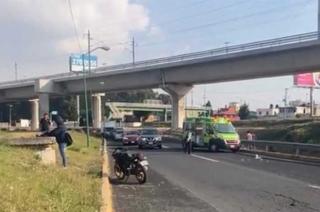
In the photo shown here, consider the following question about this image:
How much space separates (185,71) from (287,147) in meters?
31.9

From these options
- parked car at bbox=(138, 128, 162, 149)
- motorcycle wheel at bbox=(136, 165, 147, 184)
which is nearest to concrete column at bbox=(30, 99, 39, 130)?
parked car at bbox=(138, 128, 162, 149)

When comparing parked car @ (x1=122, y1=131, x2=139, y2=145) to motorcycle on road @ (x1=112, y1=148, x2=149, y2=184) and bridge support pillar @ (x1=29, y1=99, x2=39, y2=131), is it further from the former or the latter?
bridge support pillar @ (x1=29, y1=99, x2=39, y2=131)

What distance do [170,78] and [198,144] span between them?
90.5ft

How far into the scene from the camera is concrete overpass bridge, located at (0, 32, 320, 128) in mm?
54438

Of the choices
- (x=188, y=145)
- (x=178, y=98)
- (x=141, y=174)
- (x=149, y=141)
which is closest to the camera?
(x=141, y=174)

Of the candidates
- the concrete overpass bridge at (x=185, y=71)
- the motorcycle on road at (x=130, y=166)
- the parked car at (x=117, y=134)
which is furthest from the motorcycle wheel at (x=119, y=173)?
the parked car at (x=117, y=134)

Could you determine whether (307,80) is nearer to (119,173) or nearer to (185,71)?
(185,71)

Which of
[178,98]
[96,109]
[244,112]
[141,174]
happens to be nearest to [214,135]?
[141,174]

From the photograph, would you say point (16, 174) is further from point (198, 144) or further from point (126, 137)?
point (126, 137)

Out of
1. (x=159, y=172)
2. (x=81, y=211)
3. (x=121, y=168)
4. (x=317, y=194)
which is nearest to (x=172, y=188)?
(x=121, y=168)

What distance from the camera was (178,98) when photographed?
76.4 metres

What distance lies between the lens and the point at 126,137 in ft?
184

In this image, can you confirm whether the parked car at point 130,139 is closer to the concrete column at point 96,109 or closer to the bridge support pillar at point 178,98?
the bridge support pillar at point 178,98

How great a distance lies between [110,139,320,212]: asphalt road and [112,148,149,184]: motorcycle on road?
0.34 meters
